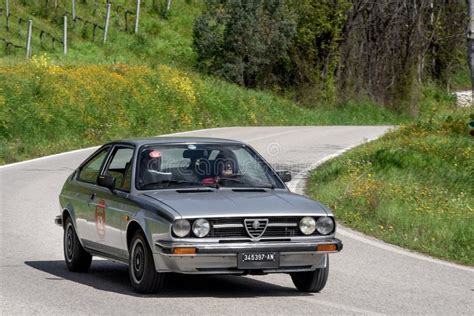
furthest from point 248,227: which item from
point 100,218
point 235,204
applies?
point 100,218

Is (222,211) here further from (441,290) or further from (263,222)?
(441,290)

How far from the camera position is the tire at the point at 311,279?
10738 mm

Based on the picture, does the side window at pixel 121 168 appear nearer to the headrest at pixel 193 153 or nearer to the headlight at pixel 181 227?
the headrest at pixel 193 153

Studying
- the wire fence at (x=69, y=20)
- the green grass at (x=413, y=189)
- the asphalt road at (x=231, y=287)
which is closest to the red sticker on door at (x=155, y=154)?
the asphalt road at (x=231, y=287)

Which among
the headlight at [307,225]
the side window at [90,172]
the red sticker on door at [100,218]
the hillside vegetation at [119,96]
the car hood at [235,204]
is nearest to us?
the car hood at [235,204]

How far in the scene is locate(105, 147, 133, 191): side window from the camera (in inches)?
448

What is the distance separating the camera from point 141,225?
10445mm

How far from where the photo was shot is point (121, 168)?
488 inches

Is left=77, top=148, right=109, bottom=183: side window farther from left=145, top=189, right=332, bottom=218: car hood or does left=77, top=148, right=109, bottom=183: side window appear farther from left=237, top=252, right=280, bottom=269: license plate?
left=237, top=252, right=280, bottom=269: license plate

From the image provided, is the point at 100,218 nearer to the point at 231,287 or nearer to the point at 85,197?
the point at 85,197

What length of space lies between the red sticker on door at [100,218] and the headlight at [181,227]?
5.29ft

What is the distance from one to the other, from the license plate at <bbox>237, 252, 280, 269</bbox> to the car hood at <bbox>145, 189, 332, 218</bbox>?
328 mm

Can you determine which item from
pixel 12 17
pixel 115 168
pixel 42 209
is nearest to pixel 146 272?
pixel 115 168

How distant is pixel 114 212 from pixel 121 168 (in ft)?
4.03
